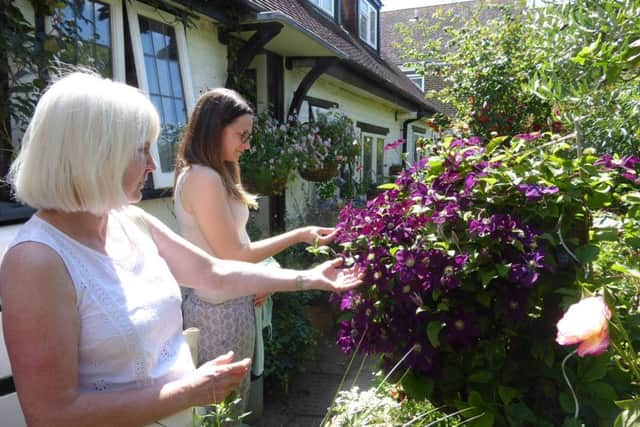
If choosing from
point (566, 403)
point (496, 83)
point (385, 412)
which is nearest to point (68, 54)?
point (385, 412)

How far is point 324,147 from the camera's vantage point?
5242mm

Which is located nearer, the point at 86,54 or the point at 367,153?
the point at 86,54

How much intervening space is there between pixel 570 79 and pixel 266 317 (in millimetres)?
1530

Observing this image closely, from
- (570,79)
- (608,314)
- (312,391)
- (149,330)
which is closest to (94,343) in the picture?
(149,330)

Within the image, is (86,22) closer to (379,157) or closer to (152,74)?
(152,74)

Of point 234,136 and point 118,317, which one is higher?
point 234,136

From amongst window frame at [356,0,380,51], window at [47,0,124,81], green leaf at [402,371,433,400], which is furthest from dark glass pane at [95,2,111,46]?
window frame at [356,0,380,51]

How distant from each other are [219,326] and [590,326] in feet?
4.63

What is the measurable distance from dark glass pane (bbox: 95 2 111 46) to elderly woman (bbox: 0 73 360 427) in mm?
2422

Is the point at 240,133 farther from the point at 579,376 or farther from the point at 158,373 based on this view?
the point at 579,376

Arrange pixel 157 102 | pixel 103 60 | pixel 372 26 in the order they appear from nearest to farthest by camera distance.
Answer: pixel 103 60 → pixel 157 102 → pixel 372 26

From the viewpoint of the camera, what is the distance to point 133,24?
346 cm

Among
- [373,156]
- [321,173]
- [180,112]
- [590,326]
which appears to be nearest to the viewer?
[590,326]

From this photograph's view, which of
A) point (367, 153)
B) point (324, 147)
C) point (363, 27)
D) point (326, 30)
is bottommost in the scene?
point (324, 147)
